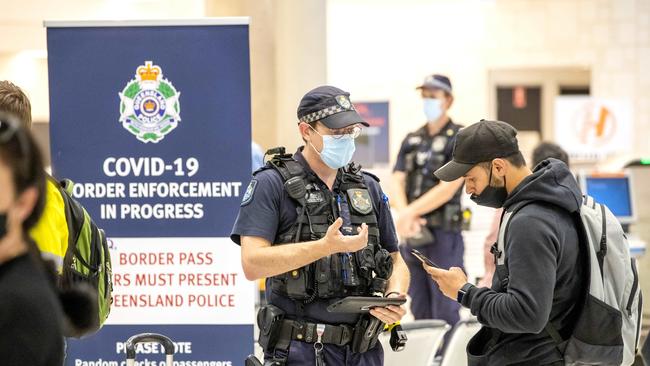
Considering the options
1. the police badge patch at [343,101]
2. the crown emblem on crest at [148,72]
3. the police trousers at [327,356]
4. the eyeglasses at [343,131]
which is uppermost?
the crown emblem on crest at [148,72]

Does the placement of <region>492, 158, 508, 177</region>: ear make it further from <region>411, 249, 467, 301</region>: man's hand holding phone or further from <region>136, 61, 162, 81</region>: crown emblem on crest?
<region>136, 61, 162, 81</region>: crown emblem on crest

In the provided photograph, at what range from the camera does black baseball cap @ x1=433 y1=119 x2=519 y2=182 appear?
2.96 meters

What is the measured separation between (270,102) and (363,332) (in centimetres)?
373

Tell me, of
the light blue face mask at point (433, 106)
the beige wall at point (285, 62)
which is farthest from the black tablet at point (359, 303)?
the beige wall at point (285, 62)

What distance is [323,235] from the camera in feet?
10.2

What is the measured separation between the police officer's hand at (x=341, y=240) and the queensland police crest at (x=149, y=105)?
4.37 ft

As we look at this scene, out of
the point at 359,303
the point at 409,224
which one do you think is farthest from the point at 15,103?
the point at 409,224

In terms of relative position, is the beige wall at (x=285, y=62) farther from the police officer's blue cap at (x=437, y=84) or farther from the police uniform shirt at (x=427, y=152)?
the police uniform shirt at (x=427, y=152)

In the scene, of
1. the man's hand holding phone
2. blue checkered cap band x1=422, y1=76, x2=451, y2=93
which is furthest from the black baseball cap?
blue checkered cap band x1=422, y1=76, x2=451, y2=93

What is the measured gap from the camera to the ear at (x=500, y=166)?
2975 millimetres

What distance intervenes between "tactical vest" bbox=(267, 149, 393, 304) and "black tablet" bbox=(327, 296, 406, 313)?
3.0 inches

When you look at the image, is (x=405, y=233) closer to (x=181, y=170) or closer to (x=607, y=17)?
(x=181, y=170)

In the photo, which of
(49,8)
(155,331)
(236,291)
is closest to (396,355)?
(236,291)

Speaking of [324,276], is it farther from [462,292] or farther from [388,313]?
[462,292]
